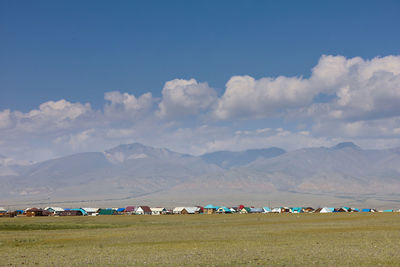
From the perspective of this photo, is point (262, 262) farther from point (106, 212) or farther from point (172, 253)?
point (106, 212)

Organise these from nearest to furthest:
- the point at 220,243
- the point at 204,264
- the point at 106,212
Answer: the point at 204,264 < the point at 220,243 < the point at 106,212

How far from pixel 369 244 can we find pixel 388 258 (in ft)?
26.6

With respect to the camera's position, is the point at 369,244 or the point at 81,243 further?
the point at 81,243

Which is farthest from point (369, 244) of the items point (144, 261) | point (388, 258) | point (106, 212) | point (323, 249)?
point (106, 212)

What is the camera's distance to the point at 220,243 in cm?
4109

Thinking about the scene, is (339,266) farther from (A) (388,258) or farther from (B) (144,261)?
(B) (144,261)

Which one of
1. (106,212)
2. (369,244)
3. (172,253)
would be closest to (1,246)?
(172,253)

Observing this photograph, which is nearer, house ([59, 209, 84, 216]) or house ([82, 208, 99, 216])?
house ([59, 209, 84, 216])

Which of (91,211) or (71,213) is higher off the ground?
(91,211)

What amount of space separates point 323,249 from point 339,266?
7983 mm

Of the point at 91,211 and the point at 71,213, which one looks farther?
the point at 91,211

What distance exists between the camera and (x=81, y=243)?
43.6m

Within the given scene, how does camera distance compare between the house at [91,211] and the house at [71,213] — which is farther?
the house at [91,211]

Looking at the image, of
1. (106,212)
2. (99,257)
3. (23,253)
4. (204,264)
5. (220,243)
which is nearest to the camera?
(204,264)
